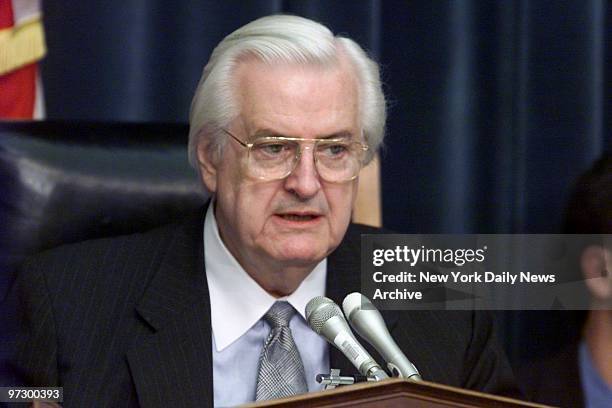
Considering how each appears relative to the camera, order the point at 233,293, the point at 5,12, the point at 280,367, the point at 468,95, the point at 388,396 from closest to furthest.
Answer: the point at 388,396, the point at 280,367, the point at 233,293, the point at 5,12, the point at 468,95

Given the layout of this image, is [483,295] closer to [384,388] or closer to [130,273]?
[130,273]

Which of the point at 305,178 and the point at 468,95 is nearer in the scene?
the point at 305,178

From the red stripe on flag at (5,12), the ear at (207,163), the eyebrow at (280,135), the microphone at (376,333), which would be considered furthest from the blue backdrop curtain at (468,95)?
the microphone at (376,333)

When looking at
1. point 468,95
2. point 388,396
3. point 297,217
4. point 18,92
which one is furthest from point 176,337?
point 468,95

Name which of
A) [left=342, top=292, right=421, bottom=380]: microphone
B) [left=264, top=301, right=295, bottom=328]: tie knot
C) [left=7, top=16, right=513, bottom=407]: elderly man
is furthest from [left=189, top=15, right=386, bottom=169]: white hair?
[left=342, top=292, right=421, bottom=380]: microphone

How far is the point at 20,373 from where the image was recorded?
169 centimetres

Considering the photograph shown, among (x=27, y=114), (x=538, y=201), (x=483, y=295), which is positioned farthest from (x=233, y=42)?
(x=538, y=201)

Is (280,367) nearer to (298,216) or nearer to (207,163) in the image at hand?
(298,216)

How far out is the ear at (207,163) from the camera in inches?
70.2

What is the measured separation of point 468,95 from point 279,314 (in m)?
0.93

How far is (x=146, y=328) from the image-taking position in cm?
167

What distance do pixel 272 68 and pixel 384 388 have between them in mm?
782

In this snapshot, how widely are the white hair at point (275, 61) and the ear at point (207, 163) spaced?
10 mm

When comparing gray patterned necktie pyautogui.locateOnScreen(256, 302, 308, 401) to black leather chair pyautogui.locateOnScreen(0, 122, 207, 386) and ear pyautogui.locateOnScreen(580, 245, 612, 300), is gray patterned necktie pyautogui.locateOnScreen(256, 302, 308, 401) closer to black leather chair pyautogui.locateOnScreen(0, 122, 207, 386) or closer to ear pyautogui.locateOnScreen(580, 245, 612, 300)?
black leather chair pyautogui.locateOnScreen(0, 122, 207, 386)
